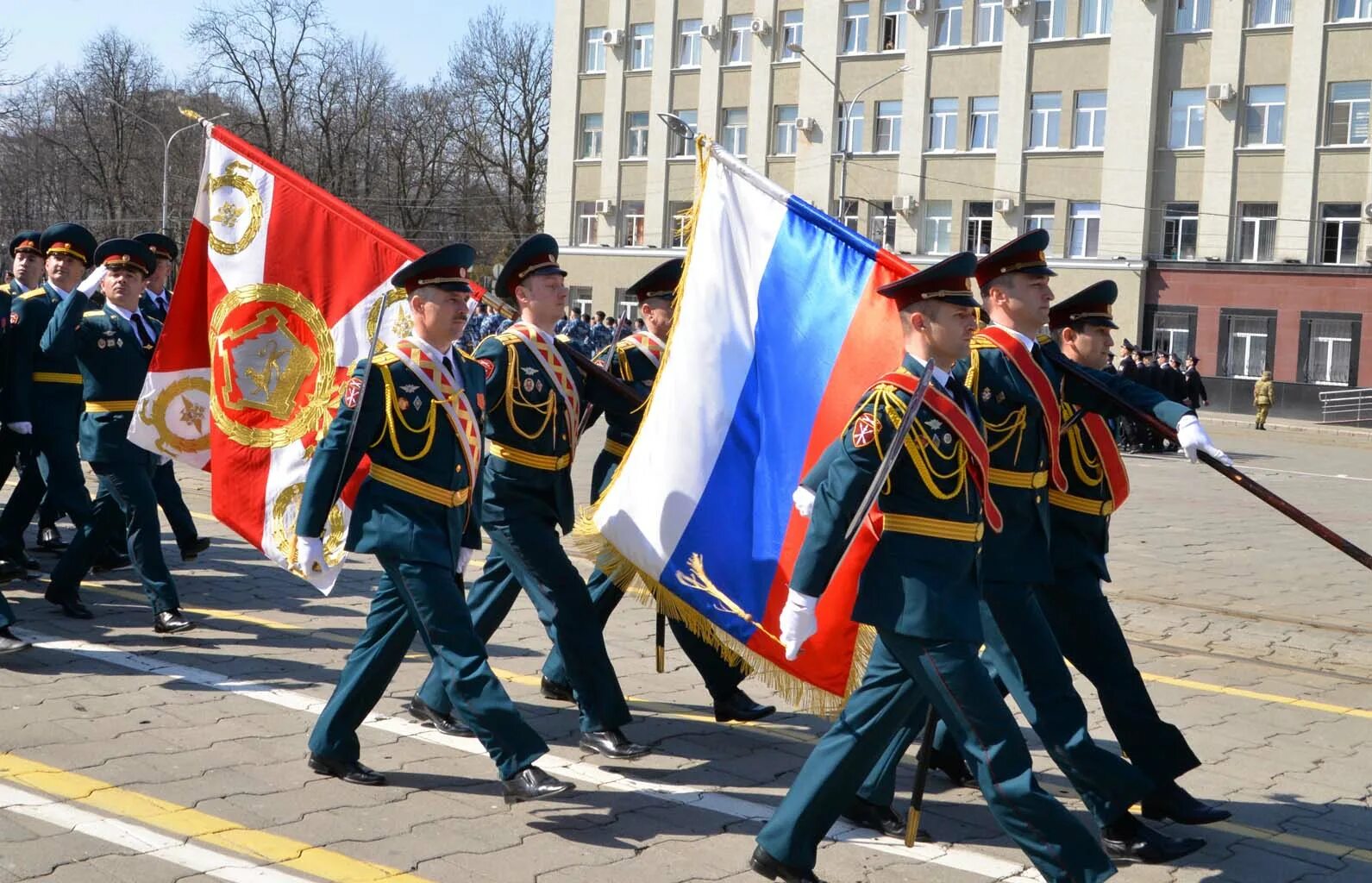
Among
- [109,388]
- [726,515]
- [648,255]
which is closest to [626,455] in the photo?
[726,515]

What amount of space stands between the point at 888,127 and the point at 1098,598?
1578 inches

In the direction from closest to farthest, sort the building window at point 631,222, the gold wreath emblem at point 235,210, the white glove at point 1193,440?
the white glove at point 1193,440, the gold wreath emblem at point 235,210, the building window at point 631,222

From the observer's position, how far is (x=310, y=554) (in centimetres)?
566

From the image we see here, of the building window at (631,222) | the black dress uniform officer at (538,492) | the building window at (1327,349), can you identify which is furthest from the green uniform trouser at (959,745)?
the building window at (631,222)

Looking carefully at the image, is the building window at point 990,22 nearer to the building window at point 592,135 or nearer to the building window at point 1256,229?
the building window at point 1256,229

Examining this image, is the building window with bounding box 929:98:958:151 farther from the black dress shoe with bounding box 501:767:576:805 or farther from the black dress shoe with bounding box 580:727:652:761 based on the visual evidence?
the black dress shoe with bounding box 501:767:576:805

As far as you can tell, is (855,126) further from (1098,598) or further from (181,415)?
(1098,598)

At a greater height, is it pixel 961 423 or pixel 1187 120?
pixel 1187 120

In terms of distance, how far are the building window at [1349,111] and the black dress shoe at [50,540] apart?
113 ft

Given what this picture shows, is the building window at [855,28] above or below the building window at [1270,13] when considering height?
above

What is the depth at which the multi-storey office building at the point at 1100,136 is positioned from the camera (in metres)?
38.0

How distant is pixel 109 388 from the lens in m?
8.41

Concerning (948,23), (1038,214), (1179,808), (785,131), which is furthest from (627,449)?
(785,131)

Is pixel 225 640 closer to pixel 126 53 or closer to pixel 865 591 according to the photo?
pixel 865 591
